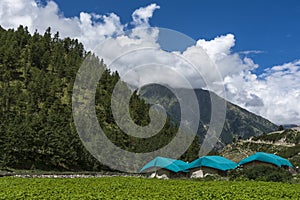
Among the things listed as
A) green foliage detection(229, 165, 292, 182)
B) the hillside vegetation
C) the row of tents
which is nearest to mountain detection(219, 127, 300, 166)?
the hillside vegetation

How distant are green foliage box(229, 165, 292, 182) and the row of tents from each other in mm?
9623

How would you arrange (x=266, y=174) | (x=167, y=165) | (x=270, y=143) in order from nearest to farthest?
(x=266, y=174) < (x=167, y=165) < (x=270, y=143)

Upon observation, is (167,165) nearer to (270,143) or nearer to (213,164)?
(213,164)

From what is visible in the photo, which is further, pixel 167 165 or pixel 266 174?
pixel 167 165

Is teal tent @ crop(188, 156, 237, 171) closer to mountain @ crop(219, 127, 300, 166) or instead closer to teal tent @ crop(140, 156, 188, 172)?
teal tent @ crop(140, 156, 188, 172)

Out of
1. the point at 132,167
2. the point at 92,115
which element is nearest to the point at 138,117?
the point at 92,115

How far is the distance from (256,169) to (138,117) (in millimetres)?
61088

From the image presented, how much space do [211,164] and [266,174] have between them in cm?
1737

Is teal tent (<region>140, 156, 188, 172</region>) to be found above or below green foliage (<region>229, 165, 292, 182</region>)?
above

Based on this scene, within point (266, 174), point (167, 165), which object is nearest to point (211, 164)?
point (167, 165)

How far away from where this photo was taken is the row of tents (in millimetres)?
49972

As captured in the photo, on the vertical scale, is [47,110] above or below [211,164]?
above

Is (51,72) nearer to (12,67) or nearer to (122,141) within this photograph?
(12,67)

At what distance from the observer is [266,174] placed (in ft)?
121
